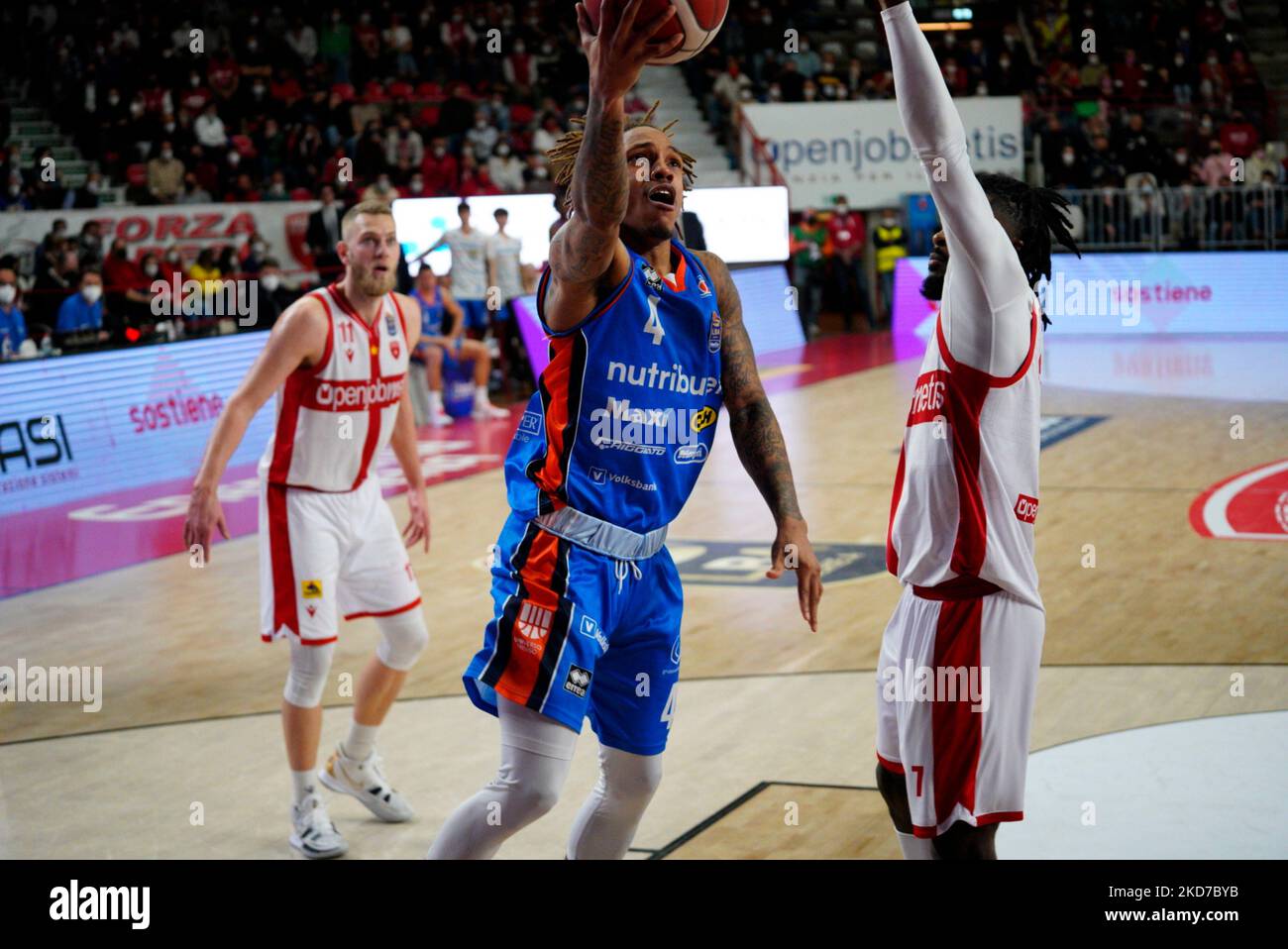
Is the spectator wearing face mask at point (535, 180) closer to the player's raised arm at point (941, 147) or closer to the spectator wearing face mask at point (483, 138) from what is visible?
the spectator wearing face mask at point (483, 138)

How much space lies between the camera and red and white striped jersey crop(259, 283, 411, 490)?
5.15 metres

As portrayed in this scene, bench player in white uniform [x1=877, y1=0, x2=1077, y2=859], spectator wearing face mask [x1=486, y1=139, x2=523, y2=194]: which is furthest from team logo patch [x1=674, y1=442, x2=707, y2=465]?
spectator wearing face mask [x1=486, y1=139, x2=523, y2=194]

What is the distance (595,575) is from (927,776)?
87 centimetres

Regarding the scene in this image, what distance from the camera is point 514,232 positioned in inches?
762

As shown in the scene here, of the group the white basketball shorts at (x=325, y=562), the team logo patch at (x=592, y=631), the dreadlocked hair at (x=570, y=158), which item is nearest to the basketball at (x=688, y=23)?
the dreadlocked hair at (x=570, y=158)

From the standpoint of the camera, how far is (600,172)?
10.2 feet

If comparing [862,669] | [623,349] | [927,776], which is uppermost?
[623,349]

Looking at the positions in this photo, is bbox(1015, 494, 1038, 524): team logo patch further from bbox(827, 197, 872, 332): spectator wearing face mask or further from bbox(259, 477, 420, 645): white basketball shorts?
bbox(827, 197, 872, 332): spectator wearing face mask

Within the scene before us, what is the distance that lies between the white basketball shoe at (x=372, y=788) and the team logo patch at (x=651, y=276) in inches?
87.6

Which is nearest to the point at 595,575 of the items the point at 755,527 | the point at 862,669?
the point at 862,669

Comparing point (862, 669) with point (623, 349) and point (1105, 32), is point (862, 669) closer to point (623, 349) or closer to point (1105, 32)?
point (623, 349)

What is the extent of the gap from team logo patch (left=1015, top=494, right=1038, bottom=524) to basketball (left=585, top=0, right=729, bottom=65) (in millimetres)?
1197

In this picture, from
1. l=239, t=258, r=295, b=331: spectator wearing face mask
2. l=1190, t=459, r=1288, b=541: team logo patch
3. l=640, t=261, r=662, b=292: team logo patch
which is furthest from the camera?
l=239, t=258, r=295, b=331: spectator wearing face mask
